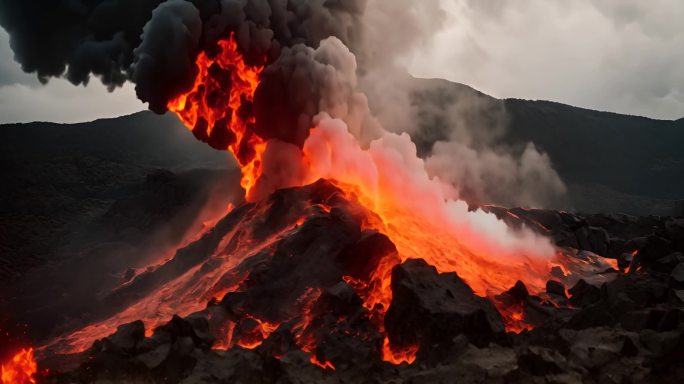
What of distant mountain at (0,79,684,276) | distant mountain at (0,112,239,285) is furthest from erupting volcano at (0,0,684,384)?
distant mountain at (0,79,684,276)

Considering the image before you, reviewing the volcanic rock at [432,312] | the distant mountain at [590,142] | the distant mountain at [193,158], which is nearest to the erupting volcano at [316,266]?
the volcanic rock at [432,312]

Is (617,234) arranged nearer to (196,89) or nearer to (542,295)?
(542,295)

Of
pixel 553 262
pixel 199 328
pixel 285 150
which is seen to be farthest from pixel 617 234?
pixel 199 328

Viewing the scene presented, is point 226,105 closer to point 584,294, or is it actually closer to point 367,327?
point 367,327

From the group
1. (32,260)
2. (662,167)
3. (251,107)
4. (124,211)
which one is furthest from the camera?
(662,167)

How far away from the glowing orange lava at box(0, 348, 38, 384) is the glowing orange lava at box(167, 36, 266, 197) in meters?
16.5

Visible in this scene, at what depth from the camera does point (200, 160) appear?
96.0 meters

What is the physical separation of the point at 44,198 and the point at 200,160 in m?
37.0

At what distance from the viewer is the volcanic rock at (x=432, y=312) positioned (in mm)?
14750

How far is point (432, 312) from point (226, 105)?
21.8 metres

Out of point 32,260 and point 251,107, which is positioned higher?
point 251,107

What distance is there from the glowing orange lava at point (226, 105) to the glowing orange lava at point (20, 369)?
16.5 m

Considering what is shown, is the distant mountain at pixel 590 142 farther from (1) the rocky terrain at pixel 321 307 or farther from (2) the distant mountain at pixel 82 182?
(1) the rocky terrain at pixel 321 307

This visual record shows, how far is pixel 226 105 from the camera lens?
3195 cm
